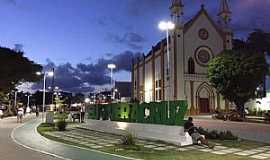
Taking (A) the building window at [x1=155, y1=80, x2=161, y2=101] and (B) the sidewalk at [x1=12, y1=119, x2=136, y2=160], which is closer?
(B) the sidewalk at [x1=12, y1=119, x2=136, y2=160]

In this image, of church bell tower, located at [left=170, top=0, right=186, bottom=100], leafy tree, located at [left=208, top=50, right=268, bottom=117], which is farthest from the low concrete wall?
church bell tower, located at [left=170, top=0, right=186, bottom=100]

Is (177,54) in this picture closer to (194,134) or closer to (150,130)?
(150,130)

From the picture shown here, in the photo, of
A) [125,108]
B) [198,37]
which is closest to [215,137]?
[125,108]

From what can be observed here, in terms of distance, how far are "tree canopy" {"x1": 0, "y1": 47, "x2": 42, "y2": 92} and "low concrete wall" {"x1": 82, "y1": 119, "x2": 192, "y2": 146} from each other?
29825 millimetres

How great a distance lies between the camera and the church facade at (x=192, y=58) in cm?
6856

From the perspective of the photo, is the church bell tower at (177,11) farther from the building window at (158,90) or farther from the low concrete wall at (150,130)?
the low concrete wall at (150,130)

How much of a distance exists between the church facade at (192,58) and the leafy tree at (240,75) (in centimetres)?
1334

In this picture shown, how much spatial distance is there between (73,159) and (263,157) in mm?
8071

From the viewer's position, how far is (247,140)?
76.9ft

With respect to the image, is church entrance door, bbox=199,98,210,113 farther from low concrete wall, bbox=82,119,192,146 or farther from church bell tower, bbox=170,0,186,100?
low concrete wall, bbox=82,119,192,146

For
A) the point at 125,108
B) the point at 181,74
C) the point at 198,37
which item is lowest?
the point at 125,108

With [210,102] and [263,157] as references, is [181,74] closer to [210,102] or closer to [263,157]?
[210,102]

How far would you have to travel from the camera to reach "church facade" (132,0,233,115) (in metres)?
68.6

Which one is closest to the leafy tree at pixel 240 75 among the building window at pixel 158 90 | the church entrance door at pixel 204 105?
the church entrance door at pixel 204 105
